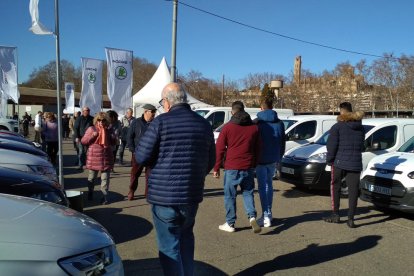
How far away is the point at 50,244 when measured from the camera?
2480mm

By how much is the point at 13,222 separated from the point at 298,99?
41859 millimetres

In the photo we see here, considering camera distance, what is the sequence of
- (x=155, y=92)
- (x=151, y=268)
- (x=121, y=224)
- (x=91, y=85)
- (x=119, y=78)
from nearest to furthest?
(x=151, y=268) → (x=121, y=224) → (x=119, y=78) → (x=91, y=85) → (x=155, y=92)

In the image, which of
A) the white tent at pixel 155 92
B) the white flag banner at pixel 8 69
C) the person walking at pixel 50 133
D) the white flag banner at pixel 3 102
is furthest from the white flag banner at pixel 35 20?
the white tent at pixel 155 92

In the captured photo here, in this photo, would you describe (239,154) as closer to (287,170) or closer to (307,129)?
(287,170)

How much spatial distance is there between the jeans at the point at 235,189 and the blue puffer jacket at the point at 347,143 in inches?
59.4

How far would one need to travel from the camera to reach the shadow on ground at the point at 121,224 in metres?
5.97

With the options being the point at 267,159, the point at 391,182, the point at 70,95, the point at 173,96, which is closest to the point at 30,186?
the point at 173,96

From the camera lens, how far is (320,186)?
9438 mm

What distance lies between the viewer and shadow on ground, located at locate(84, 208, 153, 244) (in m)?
5.97

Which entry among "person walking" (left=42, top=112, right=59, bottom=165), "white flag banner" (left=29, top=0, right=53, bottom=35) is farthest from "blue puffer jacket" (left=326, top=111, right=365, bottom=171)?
"person walking" (left=42, top=112, right=59, bottom=165)

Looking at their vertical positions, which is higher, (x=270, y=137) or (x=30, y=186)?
(x=270, y=137)

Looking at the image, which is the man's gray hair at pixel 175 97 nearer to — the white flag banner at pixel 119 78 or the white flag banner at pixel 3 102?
the white flag banner at pixel 119 78

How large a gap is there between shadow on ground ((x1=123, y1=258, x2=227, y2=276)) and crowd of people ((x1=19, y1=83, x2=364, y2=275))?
0.87 meters

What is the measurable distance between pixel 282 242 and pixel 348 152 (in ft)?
5.93
